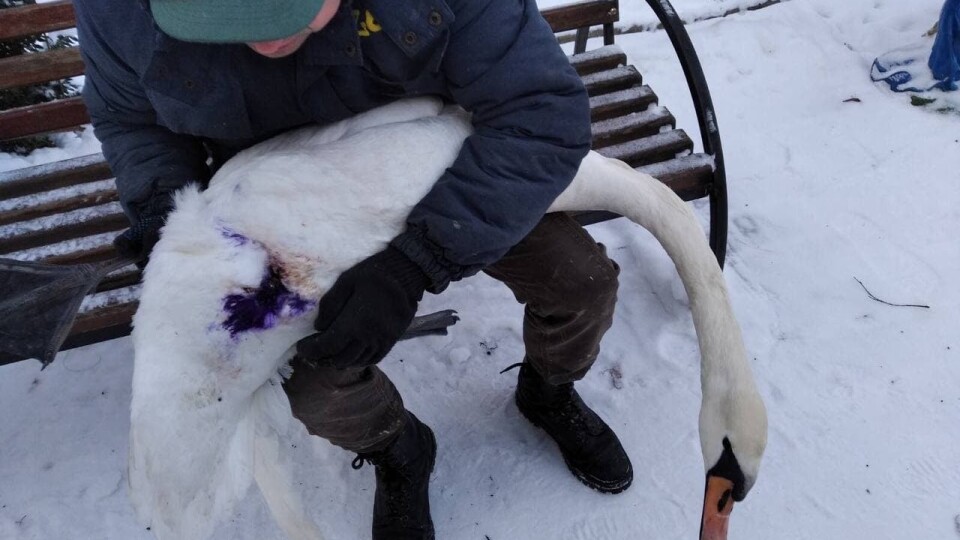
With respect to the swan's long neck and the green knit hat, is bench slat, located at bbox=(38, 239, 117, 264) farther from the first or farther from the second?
the swan's long neck

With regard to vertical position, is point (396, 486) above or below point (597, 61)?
below

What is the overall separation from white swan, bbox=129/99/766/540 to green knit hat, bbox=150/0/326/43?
0.31 m

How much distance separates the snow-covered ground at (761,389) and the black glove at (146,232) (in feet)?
3.12

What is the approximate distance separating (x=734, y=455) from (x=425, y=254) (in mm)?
915

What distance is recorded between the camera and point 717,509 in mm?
1717

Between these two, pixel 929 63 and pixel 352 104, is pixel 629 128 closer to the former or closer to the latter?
pixel 352 104

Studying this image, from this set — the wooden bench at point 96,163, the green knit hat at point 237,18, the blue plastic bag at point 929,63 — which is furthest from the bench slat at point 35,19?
the blue plastic bag at point 929,63

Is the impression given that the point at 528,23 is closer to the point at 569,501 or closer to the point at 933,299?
the point at 569,501

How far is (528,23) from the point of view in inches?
58.7

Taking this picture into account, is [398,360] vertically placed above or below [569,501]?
above

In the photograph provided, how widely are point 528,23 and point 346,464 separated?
4.89 ft

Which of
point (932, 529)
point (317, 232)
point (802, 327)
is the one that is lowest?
point (932, 529)

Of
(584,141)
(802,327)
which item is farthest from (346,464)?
(802,327)

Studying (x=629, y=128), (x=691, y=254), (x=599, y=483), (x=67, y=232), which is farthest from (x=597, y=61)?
(x=67, y=232)
